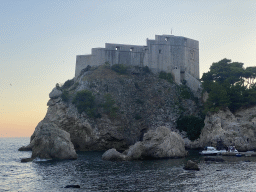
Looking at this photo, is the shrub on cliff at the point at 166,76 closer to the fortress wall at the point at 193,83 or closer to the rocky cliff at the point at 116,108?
the rocky cliff at the point at 116,108

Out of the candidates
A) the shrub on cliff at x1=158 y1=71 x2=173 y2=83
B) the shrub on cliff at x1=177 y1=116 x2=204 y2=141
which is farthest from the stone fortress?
the shrub on cliff at x1=177 y1=116 x2=204 y2=141

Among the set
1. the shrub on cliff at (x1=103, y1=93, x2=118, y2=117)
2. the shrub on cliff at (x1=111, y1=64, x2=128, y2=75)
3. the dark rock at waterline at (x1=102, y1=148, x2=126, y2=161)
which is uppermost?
the shrub on cliff at (x1=111, y1=64, x2=128, y2=75)

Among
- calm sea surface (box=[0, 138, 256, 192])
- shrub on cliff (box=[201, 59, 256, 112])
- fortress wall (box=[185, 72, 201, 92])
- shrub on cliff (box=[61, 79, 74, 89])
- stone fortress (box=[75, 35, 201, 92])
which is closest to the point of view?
calm sea surface (box=[0, 138, 256, 192])

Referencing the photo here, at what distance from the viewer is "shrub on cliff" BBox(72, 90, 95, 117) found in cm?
7175

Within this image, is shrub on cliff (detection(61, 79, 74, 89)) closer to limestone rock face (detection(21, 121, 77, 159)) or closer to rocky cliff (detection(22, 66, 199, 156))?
rocky cliff (detection(22, 66, 199, 156))

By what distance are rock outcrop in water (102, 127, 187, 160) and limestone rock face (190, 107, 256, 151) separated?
14.4m

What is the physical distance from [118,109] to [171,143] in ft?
96.0

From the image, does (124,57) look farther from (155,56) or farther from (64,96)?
(64,96)

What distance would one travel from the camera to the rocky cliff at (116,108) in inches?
2744

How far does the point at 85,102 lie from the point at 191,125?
2673cm

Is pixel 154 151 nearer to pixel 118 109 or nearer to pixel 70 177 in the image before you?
Result: pixel 70 177

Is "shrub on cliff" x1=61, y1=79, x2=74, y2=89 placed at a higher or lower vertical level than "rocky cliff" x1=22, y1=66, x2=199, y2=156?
higher

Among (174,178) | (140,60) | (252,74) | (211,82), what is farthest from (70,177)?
(140,60)

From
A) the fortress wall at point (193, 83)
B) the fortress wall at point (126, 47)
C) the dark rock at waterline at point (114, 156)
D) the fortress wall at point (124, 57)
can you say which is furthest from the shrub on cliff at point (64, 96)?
the fortress wall at point (193, 83)
